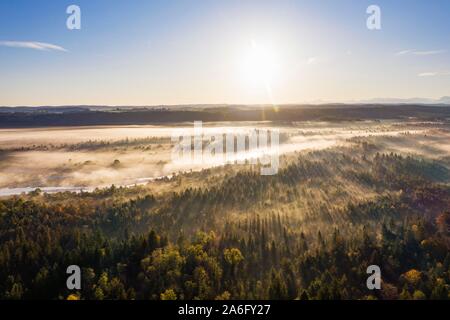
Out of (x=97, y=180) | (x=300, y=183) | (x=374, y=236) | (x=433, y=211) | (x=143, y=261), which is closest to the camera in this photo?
(x=143, y=261)

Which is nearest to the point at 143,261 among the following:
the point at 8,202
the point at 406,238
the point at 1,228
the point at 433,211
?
the point at 1,228

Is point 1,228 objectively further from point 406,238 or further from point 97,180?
point 406,238

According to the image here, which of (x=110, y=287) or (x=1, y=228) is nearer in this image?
(x=110, y=287)

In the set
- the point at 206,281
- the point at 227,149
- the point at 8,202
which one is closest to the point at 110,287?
the point at 206,281

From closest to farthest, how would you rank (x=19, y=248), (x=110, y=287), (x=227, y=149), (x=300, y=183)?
(x=110, y=287) < (x=19, y=248) < (x=300, y=183) < (x=227, y=149)

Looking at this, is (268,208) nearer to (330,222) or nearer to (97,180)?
(330,222)

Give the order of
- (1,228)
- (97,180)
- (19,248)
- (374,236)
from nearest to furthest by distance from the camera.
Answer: (19,248), (374,236), (1,228), (97,180)
